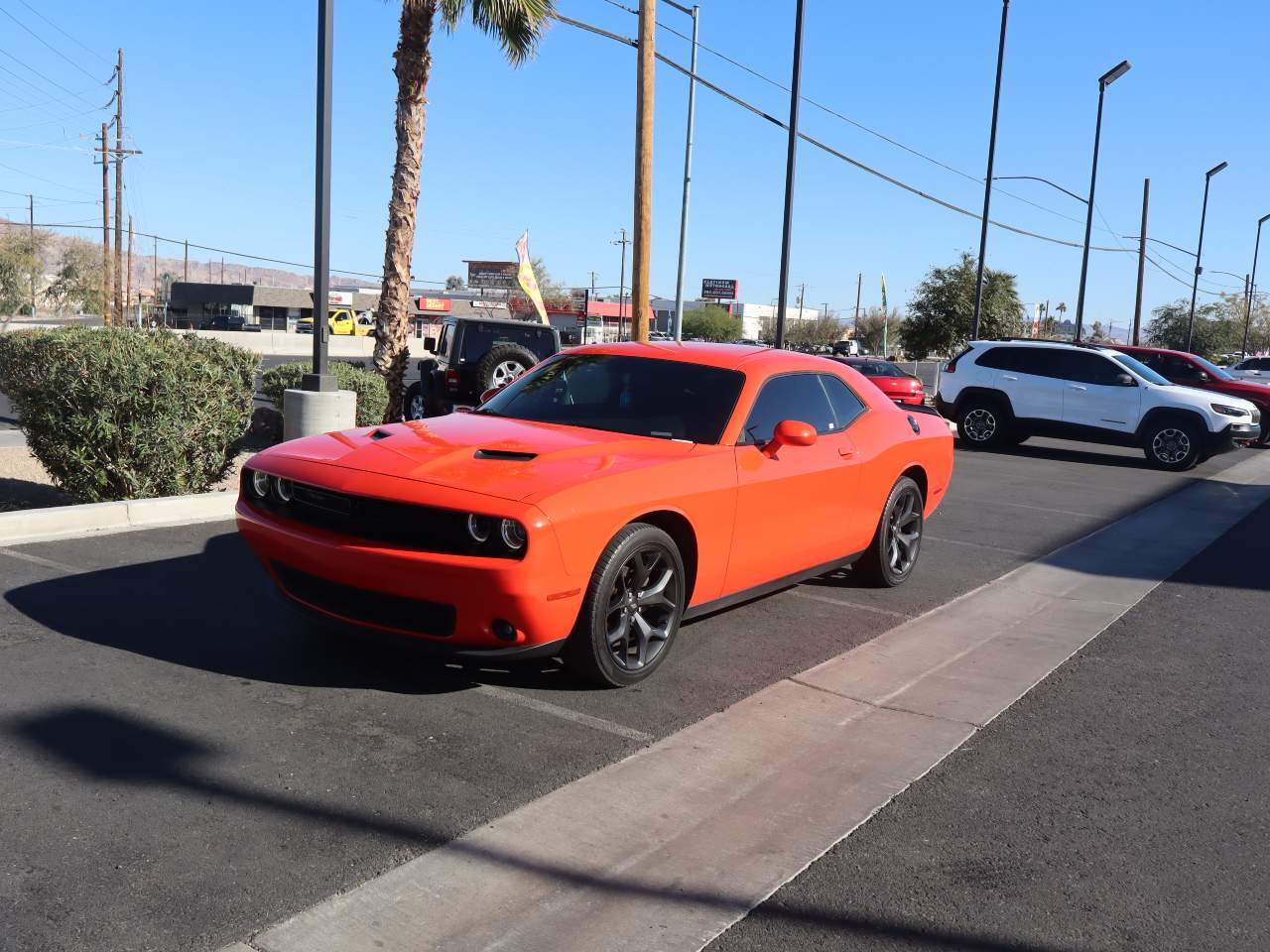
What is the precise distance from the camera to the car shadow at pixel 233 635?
197 inches

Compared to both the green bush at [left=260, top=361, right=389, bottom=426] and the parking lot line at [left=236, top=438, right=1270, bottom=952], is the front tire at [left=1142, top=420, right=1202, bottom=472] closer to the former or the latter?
the green bush at [left=260, top=361, right=389, bottom=426]

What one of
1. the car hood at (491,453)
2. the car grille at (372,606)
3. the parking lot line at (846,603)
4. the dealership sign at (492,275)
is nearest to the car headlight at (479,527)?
the car hood at (491,453)

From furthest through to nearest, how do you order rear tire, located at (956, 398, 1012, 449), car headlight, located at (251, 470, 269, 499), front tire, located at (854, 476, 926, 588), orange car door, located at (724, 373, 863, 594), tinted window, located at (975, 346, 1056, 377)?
rear tire, located at (956, 398, 1012, 449) → tinted window, located at (975, 346, 1056, 377) → front tire, located at (854, 476, 926, 588) → orange car door, located at (724, 373, 863, 594) → car headlight, located at (251, 470, 269, 499)

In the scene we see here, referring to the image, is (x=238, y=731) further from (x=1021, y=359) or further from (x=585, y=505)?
(x=1021, y=359)

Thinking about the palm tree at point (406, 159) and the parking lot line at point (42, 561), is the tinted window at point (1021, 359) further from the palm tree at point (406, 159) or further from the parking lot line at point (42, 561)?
the parking lot line at point (42, 561)

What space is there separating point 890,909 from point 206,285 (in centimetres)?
9123

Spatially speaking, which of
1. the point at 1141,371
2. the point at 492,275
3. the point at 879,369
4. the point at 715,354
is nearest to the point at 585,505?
the point at 715,354

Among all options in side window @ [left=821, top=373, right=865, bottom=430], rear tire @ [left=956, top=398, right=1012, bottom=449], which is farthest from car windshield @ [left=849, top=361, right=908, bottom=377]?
side window @ [left=821, top=373, right=865, bottom=430]

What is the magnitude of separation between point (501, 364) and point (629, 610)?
11.4 meters

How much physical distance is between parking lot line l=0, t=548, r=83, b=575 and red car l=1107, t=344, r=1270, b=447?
18766 mm

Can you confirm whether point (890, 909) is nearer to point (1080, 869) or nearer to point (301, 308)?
point (1080, 869)

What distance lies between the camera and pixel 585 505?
181 inches

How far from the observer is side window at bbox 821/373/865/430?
6.79 metres

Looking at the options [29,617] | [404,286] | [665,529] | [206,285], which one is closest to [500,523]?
[665,529]
